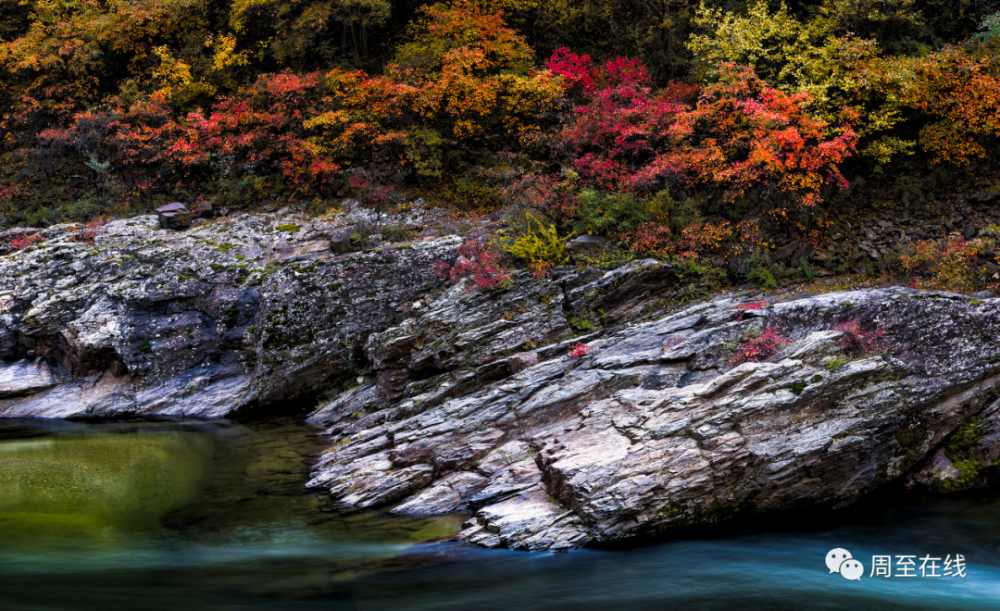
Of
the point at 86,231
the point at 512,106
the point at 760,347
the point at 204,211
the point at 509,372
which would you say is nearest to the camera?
the point at 760,347

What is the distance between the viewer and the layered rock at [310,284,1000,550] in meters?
8.48

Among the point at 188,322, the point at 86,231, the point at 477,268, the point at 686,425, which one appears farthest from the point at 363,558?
the point at 86,231

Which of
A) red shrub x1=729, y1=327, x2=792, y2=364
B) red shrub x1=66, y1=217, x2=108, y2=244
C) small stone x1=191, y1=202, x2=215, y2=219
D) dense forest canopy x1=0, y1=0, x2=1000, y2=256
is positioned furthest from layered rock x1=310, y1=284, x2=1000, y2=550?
red shrub x1=66, y1=217, x2=108, y2=244

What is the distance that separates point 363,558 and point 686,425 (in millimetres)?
5175

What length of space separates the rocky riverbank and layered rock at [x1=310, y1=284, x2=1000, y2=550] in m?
0.04

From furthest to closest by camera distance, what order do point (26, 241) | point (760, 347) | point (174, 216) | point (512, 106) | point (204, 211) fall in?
1. point (204, 211)
2. point (512, 106)
3. point (174, 216)
4. point (26, 241)
5. point (760, 347)

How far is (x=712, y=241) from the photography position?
14641 millimetres

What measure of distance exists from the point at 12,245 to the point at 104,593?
17.2 m

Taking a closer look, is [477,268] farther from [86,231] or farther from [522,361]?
[86,231]

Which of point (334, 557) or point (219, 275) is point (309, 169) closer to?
point (219, 275)

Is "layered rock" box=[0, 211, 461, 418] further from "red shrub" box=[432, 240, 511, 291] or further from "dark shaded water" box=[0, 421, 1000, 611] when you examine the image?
"dark shaded water" box=[0, 421, 1000, 611]

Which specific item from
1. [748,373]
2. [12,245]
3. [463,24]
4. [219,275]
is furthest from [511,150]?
[12,245]

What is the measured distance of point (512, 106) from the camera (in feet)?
64.2

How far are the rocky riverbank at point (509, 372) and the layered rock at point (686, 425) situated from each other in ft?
0.12
